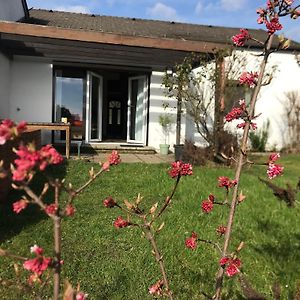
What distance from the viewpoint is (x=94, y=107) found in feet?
44.2

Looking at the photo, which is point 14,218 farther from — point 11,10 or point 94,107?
point 11,10

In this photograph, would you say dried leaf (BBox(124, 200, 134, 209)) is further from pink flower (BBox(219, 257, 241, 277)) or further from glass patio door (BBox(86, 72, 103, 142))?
glass patio door (BBox(86, 72, 103, 142))

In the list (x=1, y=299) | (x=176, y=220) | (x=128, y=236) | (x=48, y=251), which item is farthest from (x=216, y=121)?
(x=1, y=299)

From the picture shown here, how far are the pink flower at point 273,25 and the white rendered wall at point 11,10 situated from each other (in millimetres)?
11539

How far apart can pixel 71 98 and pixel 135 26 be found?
5178 millimetres

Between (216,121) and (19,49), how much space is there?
6089 millimetres

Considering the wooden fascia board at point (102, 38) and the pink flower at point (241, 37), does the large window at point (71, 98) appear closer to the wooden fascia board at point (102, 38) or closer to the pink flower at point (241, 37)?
the wooden fascia board at point (102, 38)

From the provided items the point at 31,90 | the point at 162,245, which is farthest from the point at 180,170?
the point at 31,90

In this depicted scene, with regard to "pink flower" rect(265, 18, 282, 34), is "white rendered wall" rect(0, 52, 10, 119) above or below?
above

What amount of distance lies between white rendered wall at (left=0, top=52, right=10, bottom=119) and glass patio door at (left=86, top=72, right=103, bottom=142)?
7.98 ft

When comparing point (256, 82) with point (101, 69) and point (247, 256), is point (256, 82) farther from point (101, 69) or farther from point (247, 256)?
point (101, 69)

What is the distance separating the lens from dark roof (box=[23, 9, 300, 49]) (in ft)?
49.2

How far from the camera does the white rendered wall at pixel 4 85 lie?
11243 mm

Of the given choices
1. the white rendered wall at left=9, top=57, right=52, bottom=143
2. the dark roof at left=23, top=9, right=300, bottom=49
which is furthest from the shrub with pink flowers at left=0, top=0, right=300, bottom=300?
the dark roof at left=23, top=9, right=300, bottom=49
